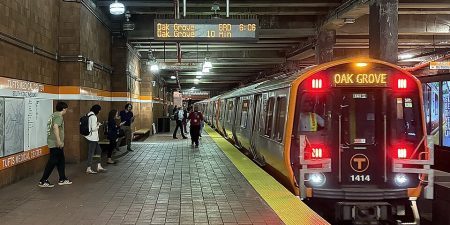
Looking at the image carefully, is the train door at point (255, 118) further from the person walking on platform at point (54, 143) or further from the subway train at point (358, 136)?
the person walking on platform at point (54, 143)

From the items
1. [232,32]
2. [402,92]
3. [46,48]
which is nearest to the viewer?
[402,92]

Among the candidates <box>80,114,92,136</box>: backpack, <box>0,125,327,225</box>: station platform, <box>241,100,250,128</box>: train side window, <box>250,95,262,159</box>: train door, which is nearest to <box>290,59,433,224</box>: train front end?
<box>0,125,327,225</box>: station platform

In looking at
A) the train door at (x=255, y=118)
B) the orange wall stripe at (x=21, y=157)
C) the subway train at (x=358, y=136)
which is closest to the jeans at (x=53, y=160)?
the orange wall stripe at (x=21, y=157)

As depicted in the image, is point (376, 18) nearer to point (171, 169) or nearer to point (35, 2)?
point (171, 169)

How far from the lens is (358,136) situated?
7625 millimetres

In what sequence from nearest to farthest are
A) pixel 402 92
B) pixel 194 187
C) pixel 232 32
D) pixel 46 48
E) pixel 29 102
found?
1. pixel 402 92
2. pixel 194 187
3. pixel 29 102
4. pixel 46 48
5. pixel 232 32

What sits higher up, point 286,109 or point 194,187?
point 286,109

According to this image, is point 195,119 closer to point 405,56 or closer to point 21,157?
point 21,157

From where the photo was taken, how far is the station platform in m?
6.38

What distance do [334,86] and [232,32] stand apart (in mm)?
4867

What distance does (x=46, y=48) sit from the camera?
10930mm

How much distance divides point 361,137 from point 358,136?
0.16 ft

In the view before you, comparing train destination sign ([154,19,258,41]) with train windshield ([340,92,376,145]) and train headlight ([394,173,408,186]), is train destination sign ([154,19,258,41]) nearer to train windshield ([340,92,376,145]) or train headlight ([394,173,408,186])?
train windshield ([340,92,376,145])

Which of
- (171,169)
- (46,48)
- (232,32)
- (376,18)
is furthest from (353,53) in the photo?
(46,48)
